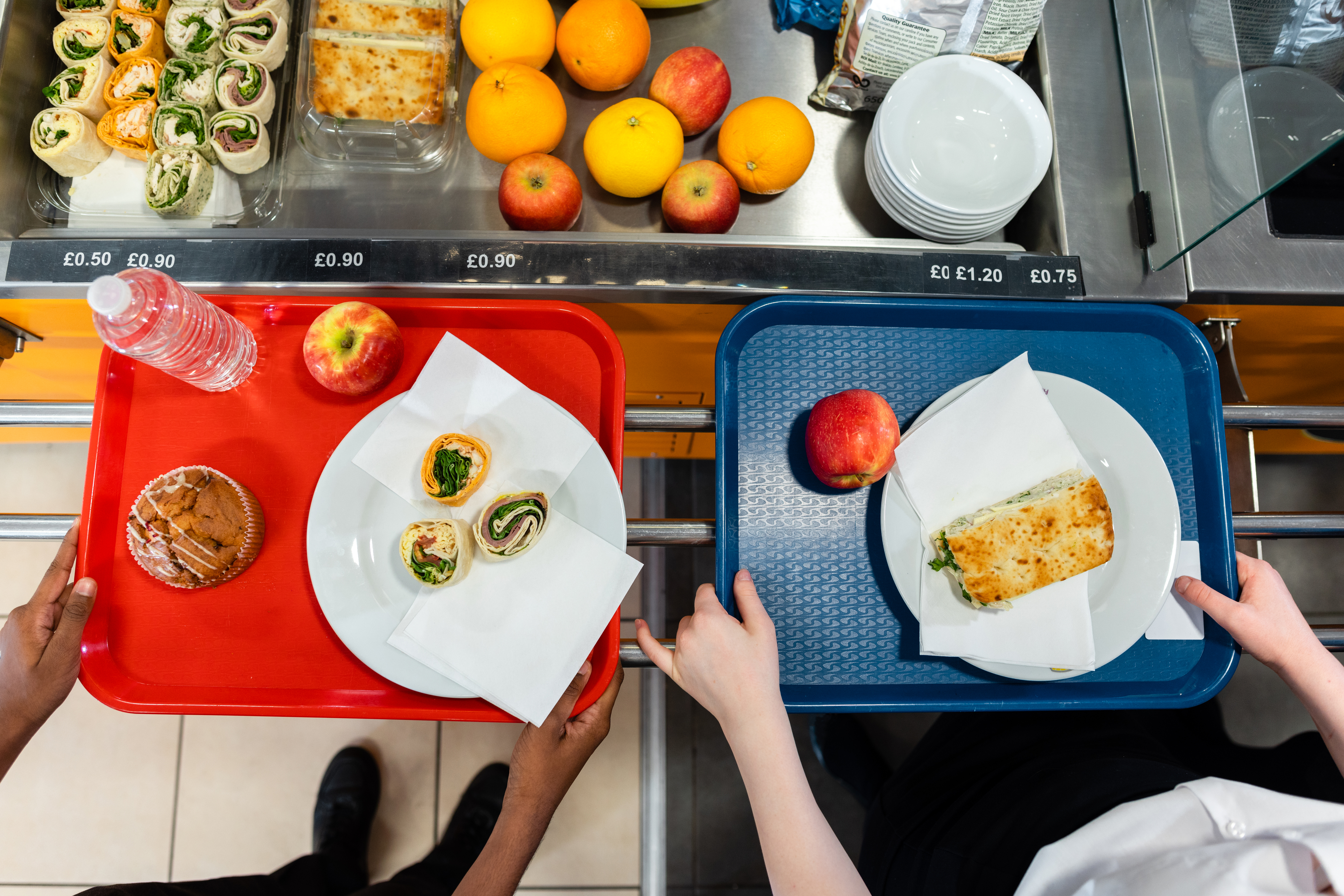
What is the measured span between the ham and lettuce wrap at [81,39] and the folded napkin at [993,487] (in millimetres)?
1628

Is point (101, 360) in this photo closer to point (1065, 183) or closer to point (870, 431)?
point (870, 431)

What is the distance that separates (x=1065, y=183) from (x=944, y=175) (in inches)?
8.4

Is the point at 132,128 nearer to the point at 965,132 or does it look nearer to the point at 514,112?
the point at 514,112

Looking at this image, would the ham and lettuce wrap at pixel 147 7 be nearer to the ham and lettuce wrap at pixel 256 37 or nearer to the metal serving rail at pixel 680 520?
the ham and lettuce wrap at pixel 256 37

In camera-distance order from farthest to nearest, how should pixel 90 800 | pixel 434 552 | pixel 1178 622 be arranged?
pixel 90 800
pixel 1178 622
pixel 434 552

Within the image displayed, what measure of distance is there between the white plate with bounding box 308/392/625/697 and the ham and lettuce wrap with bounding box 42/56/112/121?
0.82 m

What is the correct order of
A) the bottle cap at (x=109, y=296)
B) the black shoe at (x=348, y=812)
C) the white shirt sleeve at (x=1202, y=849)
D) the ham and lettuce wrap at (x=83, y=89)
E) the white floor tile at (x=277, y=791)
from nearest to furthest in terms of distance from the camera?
the white shirt sleeve at (x=1202, y=849) < the bottle cap at (x=109, y=296) < the ham and lettuce wrap at (x=83, y=89) < the black shoe at (x=348, y=812) < the white floor tile at (x=277, y=791)

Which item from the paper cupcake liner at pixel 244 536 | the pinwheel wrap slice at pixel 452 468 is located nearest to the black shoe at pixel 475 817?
the paper cupcake liner at pixel 244 536

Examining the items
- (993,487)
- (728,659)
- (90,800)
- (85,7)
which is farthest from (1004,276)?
(90,800)

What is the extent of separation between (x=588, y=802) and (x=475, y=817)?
0.33m

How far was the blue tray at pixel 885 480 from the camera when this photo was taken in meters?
1.13

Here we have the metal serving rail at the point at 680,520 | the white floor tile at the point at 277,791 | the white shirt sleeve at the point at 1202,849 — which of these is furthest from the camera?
the white floor tile at the point at 277,791

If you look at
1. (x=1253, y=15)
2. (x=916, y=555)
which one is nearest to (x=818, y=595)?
(x=916, y=555)

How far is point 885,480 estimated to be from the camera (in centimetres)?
113
